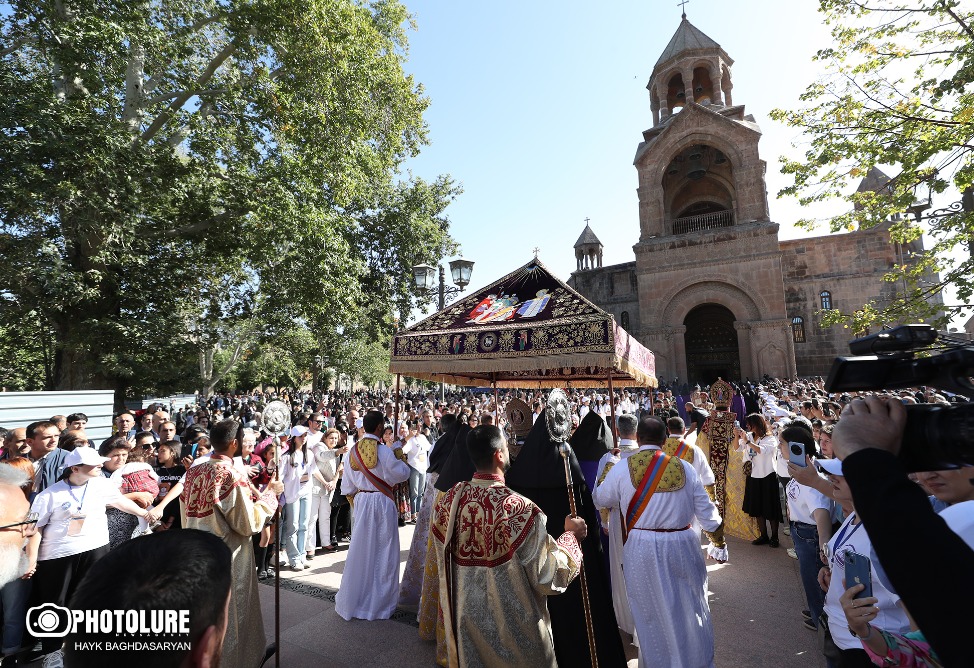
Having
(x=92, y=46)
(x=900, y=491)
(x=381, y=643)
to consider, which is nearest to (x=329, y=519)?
(x=381, y=643)

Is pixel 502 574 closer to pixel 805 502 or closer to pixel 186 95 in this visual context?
pixel 805 502

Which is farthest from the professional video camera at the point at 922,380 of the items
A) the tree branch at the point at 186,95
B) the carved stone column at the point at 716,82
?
the carved stone column at the point at 716,82

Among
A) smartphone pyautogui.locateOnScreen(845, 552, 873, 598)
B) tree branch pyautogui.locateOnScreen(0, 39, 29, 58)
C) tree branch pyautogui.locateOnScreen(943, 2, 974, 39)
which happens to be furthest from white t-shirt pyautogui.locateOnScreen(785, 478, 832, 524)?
tree branch pyautogui.locateOnScreen(0, 39, 29, 58)

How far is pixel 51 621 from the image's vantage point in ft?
7.90

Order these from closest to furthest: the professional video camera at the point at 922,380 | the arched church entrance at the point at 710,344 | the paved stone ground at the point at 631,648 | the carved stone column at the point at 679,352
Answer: the professional video camera at the point at 922,380 → the paved stone ground at the point at 631,648 → the carved stone column at the point at 679,352 → the arched church entrance at the point at 710,344

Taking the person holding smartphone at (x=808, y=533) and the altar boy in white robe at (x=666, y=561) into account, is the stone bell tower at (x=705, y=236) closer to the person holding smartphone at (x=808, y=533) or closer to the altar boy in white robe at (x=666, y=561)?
the person holding smartphone at (x=808, y=533)

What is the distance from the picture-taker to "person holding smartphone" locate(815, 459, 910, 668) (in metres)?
1.84

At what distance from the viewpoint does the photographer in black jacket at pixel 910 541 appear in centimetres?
99

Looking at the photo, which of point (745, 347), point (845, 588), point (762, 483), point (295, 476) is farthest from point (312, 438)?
point (745, 347)

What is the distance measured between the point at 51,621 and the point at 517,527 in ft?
8.15

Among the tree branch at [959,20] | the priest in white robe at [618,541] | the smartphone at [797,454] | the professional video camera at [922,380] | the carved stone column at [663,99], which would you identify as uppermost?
the carved stone column at [663,99]

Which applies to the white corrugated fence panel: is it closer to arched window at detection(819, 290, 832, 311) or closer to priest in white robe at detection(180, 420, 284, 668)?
priest in white robe at detection(180, 420, 284, 668)

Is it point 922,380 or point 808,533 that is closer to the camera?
point 922,380

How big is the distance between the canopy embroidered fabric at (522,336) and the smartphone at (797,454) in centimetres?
245
